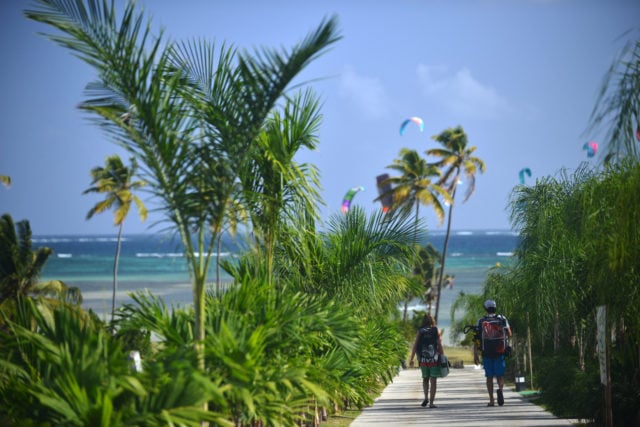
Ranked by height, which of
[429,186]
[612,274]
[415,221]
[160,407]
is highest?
[429,186]

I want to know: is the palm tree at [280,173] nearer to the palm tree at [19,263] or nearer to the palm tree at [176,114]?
the palm tree at [176,114]

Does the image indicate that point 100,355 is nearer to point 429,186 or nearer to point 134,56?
point 134,56

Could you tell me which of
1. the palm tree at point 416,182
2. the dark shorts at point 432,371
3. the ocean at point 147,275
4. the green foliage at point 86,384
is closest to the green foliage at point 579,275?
the dark shorts at point 432,371

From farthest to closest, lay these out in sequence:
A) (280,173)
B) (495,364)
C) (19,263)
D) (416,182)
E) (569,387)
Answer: (416,182), (19,263), (495,364), (569,387), (280,173)

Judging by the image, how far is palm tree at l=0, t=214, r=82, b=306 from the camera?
139 feet

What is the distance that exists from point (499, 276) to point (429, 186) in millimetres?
36468

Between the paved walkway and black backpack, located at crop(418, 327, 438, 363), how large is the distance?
85 cm

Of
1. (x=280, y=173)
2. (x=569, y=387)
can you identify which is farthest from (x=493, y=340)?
(x=280, y=173)

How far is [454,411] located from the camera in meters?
15.5

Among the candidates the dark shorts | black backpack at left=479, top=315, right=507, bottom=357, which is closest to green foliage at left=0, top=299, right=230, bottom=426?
black backpack at left=479, top=315, right=507, bottom=357

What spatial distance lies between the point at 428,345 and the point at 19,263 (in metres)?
30.6

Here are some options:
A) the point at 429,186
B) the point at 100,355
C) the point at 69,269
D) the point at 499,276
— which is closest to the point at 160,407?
the point at 100,355

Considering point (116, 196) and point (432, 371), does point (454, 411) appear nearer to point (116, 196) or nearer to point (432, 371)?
point (432, 371)

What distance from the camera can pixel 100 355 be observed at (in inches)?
300
